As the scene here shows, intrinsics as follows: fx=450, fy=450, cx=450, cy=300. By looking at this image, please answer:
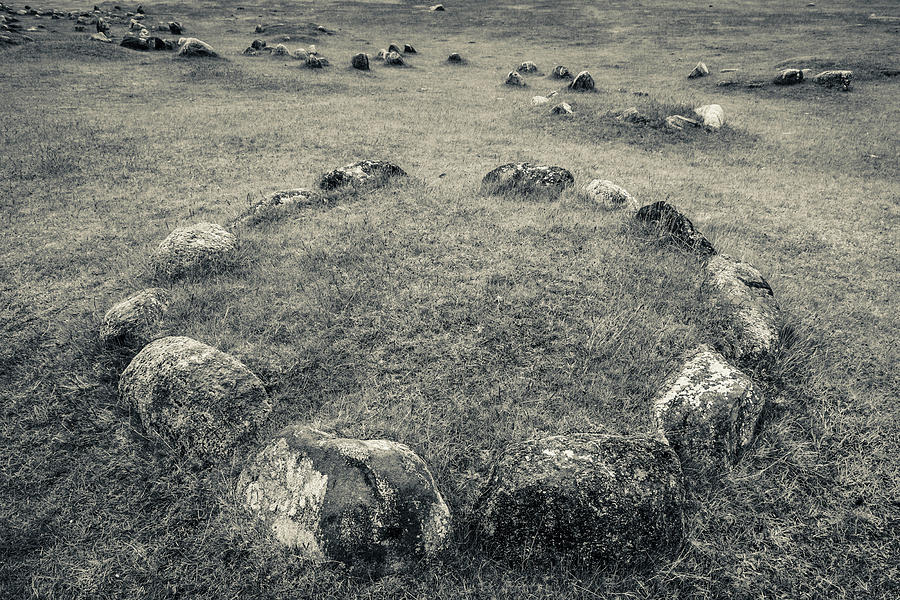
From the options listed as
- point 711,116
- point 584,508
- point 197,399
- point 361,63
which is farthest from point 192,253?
point 361,63

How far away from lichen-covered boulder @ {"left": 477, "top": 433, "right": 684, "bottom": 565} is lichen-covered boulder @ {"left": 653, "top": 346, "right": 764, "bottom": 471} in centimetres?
67

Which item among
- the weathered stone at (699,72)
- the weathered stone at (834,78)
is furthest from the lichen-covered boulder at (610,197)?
the weathered stone at (699,72)

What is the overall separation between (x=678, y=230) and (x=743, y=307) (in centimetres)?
211

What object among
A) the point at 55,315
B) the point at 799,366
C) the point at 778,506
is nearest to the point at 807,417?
the point at 799,366

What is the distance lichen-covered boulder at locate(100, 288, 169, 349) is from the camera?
5383 millimetres

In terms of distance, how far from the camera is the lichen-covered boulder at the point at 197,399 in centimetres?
418

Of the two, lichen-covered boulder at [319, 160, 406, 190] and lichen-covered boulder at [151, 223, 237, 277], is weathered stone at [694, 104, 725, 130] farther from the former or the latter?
lichen-covered boulder at [151, 223, 237, 277]

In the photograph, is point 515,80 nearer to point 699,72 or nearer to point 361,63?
point 361,63

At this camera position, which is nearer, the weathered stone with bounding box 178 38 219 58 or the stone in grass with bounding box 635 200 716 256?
the stone in grass with bounding box 635 200 716 256

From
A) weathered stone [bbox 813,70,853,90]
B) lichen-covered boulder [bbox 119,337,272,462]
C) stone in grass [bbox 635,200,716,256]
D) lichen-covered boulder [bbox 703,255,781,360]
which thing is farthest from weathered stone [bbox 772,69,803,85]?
lichen-covered boulder [bbox 119,337,272,462]

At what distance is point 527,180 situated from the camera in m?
9.54

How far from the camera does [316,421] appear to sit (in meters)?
4.42

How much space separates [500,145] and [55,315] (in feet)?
37.5

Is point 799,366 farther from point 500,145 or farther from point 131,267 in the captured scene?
point 500,145
